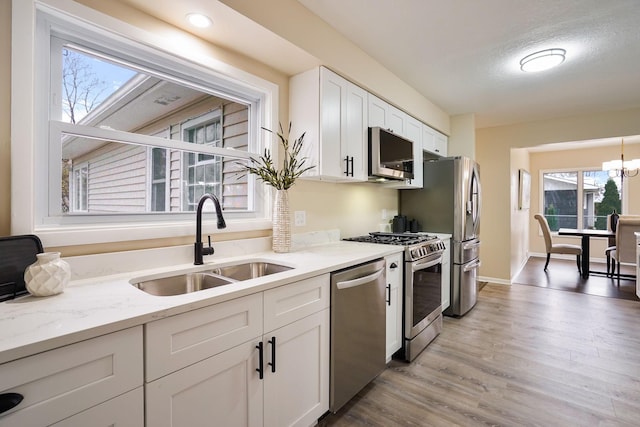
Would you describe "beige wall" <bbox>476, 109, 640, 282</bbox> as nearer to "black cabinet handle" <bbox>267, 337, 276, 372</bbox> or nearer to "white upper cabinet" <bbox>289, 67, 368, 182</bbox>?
"white upper cabinet" <bbox>289, 67, 368, 182</bbox>

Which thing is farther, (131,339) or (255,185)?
(255,185)

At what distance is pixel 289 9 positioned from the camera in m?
1.87

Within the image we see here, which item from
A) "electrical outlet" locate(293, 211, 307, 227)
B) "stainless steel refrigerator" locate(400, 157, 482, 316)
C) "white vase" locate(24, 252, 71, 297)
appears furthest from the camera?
"stainless steel refrigerator" locate(400, 157, 482, 316)

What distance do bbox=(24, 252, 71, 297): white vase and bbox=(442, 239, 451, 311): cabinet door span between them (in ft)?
10.1

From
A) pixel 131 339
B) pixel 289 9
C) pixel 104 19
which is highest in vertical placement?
pixel 289 9

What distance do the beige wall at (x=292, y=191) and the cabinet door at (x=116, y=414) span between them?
77cm

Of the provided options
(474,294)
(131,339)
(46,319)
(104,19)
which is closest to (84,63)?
(104,19)

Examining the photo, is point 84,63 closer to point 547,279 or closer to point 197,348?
point 197,348

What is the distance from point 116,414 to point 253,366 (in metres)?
0.50

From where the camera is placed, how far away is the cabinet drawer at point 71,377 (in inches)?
28.3

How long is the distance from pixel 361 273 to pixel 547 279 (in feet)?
15.9

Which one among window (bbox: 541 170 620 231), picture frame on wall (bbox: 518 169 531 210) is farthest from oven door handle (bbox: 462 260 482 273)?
window (bbox: 541 170 620 231)

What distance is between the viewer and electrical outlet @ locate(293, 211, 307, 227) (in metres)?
2.36

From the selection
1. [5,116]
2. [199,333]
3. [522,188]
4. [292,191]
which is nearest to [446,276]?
[292,191]
